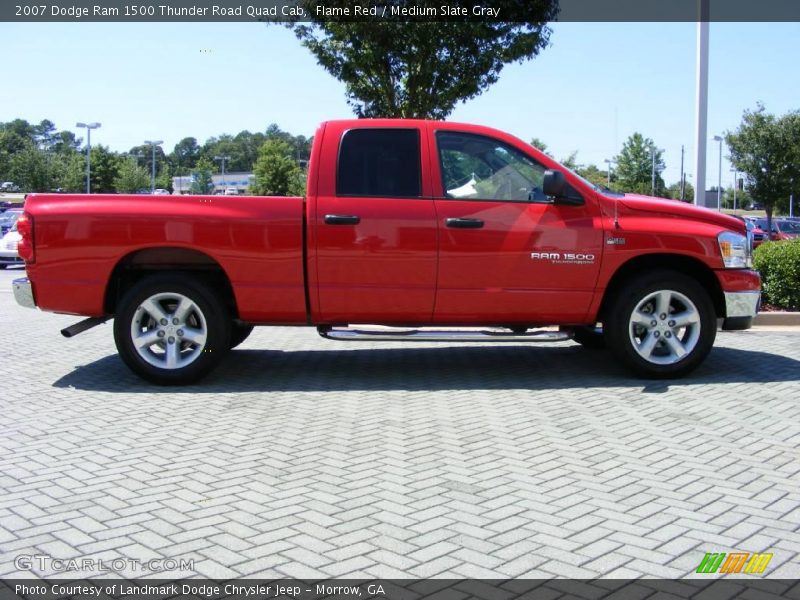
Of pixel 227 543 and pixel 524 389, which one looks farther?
pixel 524 389

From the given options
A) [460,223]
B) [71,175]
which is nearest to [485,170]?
[460,223]

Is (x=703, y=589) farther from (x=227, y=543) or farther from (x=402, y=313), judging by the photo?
(x=402, y=313)

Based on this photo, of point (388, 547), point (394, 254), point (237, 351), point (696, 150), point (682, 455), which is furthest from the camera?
point (696, 150)

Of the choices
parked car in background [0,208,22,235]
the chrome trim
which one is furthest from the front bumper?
parked car in background [0,208,22,235]

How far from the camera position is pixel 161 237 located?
682 centimetres

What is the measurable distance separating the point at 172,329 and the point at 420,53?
801 centimetres

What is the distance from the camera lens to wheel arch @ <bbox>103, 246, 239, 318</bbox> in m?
6.97

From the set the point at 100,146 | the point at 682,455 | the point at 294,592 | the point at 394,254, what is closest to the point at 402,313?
the point at 394,254

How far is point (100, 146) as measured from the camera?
60312 mm

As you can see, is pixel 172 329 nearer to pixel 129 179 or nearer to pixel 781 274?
pixel 781 274

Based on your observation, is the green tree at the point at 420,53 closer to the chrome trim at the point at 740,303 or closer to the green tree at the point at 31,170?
the chrome trim at the point at 740,303

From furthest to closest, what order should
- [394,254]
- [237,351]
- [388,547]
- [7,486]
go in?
[237,351] < [394,254] < [7,486] < [388,547]

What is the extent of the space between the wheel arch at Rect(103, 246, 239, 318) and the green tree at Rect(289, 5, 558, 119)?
7151mm

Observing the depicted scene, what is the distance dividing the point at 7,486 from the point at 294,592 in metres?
2.11
